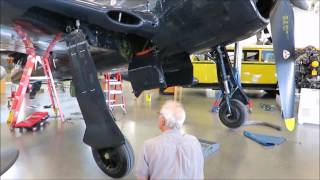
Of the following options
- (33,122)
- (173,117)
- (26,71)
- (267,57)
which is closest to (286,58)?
(173,117)

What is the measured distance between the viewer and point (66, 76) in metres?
4.58

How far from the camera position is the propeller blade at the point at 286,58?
8.27 ft

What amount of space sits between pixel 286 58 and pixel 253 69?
6.36 m

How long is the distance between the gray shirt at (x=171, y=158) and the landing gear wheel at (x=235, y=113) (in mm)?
2747

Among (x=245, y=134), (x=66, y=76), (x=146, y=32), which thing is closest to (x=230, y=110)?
(x=245, y=134)

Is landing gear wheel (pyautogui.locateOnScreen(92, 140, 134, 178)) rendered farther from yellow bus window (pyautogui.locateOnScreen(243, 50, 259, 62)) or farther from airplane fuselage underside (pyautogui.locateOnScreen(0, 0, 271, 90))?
yellow bus window (pyautogui.locateOnScreen(243, 50, 259, 62))

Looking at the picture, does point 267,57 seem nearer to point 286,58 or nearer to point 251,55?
point 251,55

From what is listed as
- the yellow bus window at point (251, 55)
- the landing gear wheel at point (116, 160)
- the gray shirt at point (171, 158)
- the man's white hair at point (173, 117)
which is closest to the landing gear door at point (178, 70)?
the landing gear wheel at point (116, 160)

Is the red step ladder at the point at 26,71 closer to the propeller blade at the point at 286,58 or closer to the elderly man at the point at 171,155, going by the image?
the elderly man at the point at 171,155

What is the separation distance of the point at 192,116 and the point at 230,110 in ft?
5.78

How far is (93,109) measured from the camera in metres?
2.29

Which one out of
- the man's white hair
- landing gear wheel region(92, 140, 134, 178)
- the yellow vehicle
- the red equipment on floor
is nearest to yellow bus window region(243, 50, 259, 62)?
the yellow vehicle

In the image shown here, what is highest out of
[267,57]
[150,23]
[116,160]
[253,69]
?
[267,57]

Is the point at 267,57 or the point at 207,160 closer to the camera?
the point at 207,160
